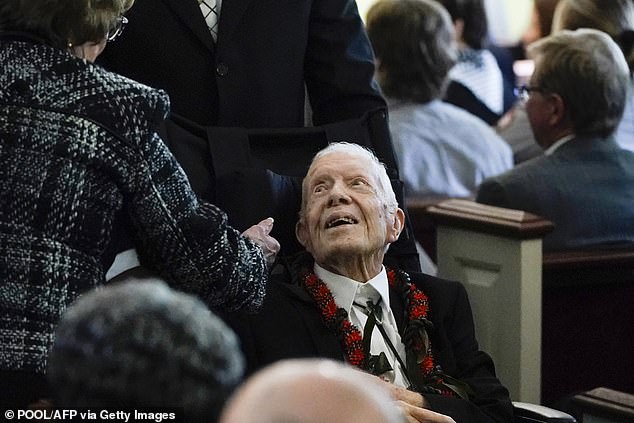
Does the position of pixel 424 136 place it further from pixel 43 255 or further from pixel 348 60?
pixel 43 255

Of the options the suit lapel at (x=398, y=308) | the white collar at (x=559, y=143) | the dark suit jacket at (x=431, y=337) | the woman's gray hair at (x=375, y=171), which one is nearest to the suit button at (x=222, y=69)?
the woman's gray hair at (x=375, y=171)

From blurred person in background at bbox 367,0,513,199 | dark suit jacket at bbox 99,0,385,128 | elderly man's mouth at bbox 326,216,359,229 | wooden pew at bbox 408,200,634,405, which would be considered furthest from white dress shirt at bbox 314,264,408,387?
blurred person in background at bbox 367,0,513,199

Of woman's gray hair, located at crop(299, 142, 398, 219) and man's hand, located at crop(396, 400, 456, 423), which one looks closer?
man's hand, located at crop(396, 400, 456, 423)

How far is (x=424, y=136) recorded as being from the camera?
5195 mm

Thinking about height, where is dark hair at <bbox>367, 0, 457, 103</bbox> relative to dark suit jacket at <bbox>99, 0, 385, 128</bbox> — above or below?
below

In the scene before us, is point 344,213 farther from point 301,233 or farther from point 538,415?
point 538,415

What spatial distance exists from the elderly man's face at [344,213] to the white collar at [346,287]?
0.04 meters

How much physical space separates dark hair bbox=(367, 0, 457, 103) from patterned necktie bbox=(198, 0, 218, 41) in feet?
5.82

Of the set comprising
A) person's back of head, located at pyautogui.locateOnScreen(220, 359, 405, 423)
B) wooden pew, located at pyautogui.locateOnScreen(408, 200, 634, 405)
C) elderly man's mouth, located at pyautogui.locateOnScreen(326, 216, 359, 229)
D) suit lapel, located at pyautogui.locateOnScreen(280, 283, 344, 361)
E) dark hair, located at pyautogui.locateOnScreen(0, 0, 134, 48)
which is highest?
dark hair, located at pyautogui.locateOnScreen(0, 0, 134, 48)

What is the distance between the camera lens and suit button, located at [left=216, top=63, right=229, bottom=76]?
3.35m

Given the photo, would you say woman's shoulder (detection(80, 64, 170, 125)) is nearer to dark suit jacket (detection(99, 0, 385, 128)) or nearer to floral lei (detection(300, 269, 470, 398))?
floral lei (detection(300, 269, 470, 398))

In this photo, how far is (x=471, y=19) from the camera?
6.63 m

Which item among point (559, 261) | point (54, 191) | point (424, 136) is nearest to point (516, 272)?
point (559, 261)

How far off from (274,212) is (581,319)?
4.59ft
